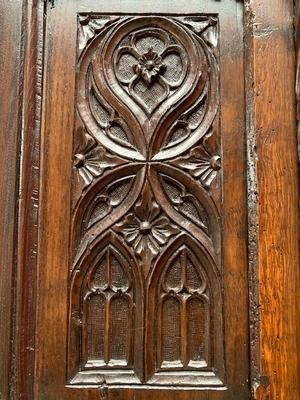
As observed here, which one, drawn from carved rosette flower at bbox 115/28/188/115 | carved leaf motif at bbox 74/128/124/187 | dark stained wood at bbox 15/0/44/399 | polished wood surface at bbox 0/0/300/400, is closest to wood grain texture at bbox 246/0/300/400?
polished wood surface at bbox 0/0/300/400

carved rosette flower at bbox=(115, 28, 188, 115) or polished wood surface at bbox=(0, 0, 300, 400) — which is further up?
carved rosette flower at bbox=(115, 28, 188, 115)

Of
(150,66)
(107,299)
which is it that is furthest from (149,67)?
(107,299)

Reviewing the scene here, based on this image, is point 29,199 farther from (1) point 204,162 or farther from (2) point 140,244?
(1) point 204,162

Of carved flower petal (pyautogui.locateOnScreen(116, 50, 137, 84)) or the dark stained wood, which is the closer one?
the dark stained wood

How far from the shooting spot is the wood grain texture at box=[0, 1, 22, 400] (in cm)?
97

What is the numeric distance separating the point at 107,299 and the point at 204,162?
0.29 metres

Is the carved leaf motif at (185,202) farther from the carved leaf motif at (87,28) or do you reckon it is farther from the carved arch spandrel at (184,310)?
the carved leaf motif at (87,28)

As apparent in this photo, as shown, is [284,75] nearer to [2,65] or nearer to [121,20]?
[121,20]

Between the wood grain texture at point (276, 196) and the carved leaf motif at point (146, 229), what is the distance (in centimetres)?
16

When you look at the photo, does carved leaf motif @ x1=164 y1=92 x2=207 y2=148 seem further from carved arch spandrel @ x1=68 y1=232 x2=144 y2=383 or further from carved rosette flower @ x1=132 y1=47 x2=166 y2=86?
carved arch spandrel @ x1=68 y1=232 x2=144 y2=383

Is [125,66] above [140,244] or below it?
above

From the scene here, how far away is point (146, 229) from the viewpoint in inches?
39.9

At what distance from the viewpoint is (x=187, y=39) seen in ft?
3.51

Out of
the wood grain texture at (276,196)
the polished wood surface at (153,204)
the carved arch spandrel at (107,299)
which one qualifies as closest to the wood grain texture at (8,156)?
the polished wood surface at (153,204)
